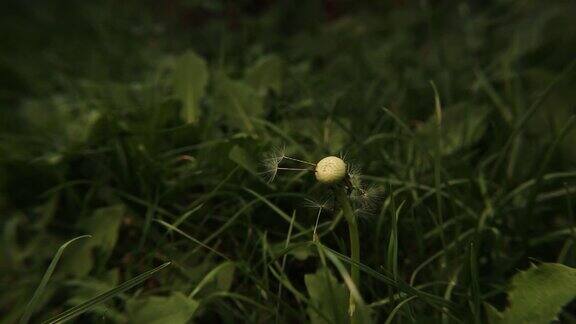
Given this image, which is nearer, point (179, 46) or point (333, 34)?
point (333, 34)

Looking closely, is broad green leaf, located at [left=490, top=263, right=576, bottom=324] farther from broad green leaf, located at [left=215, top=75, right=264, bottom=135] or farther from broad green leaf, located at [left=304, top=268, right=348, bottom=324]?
broad green leaf, located at [left=215, top=75, right=264, bottom=135]

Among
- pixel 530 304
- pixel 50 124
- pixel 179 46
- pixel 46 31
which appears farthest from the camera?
pixel 46 31

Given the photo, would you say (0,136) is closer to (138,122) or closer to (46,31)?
(138,122)

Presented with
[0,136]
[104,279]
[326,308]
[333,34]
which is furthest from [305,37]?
[326,308]

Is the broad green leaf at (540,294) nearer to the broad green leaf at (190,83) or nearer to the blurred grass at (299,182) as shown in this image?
Result: the blurred grass at (299,182)

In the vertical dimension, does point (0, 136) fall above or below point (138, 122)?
below

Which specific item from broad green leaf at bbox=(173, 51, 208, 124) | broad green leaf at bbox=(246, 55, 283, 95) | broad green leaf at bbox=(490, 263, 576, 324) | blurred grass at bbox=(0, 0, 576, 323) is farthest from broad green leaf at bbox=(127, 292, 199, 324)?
broad green leaf at bbox=(246, 55, 283, 95)
